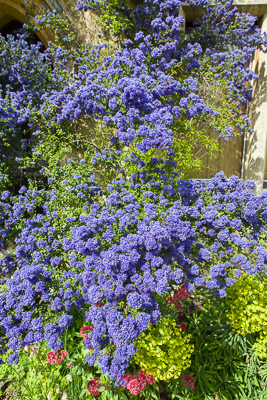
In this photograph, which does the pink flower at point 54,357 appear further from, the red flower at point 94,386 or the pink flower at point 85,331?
the red flower at point 94,386

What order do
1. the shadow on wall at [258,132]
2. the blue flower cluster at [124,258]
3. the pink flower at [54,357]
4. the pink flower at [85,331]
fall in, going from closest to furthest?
the blue flower cluster at [124,258]
the pink flower at [54,357]
the pink flower at [85,331]
the shadow on wall at [258,132]

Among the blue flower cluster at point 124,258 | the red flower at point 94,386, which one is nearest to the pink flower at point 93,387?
the red flower at point 94,386

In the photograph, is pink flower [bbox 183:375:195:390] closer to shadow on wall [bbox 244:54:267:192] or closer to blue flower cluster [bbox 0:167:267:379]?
blue flower cluster [bbox 0:167:267:379]

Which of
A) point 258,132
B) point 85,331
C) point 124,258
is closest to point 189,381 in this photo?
point 85,331

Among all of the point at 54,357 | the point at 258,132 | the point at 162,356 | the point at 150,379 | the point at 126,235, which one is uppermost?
the point at 258,132

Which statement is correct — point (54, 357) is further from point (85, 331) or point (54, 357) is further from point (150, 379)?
point (150, 379)

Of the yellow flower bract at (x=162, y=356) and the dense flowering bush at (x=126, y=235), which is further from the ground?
the dense flowering bush at (x=126, y=235)

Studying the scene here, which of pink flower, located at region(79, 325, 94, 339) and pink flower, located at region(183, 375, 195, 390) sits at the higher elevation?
pink flower, located at region(79, 325, 94, 339)

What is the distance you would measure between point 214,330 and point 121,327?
4.66 feet

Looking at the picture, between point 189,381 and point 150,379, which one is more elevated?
point 150,379

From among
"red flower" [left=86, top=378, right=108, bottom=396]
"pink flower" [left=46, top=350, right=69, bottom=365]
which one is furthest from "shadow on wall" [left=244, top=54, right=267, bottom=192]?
"pink flower" [left=46, top=350, right=69, bottom=365]

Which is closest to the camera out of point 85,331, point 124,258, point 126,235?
point 124,258

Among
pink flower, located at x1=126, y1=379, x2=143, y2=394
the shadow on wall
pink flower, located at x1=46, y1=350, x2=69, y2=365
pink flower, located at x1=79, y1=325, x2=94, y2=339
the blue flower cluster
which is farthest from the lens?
the shadow on wall

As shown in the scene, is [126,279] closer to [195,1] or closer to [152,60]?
[152,60]
